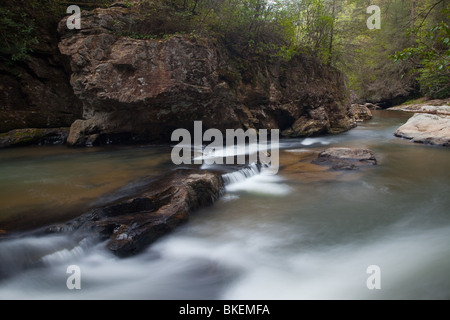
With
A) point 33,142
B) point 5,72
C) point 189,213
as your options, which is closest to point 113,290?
point 189,213

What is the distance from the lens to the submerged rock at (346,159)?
7.01 meters

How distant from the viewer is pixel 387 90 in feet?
86.9

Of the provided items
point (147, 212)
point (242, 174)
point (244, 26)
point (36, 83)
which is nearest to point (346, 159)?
point (242, 174)

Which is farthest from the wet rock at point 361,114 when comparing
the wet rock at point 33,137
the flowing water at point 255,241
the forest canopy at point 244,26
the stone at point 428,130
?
the wet rock at point 33,137

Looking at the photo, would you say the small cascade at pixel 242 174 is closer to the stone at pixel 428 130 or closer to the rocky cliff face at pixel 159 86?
the rocky cliff face at pixel 159 86

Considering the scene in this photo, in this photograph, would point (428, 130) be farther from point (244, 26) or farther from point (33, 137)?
point (33, 137)

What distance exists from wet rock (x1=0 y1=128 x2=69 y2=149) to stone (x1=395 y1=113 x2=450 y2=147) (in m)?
12.9

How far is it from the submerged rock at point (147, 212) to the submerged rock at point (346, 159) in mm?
3511

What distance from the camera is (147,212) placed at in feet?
12.8

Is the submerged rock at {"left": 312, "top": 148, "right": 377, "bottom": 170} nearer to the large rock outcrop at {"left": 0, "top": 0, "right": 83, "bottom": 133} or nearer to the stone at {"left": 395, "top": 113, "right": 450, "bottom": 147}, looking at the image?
the stone at {"left": 395, "top": 113, "right": 450, "bottom": 147}

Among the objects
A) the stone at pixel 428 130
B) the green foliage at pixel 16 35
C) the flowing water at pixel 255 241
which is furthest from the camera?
the stone at pixel 428 130

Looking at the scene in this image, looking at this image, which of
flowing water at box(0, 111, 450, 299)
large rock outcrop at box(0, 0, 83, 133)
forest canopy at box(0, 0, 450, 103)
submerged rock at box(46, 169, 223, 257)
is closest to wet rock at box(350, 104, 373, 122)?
forest canopy at box(0, 0, 450, 103)

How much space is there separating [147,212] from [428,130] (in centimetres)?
1110
